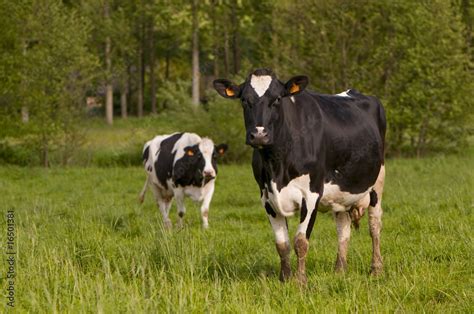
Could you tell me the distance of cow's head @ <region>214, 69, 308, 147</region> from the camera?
6488 mm

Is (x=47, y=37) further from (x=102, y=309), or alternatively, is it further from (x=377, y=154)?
(x=102, y=309)

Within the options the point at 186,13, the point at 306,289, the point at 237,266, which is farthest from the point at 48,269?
the point at 186,13

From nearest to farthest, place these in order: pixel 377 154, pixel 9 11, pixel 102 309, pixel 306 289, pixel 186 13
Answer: pixel 102 309
pixel 306 289
pixel 377 154
pixel 9 11
pixel 186 13

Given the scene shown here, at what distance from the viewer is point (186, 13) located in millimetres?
39438

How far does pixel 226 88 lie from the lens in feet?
23.4

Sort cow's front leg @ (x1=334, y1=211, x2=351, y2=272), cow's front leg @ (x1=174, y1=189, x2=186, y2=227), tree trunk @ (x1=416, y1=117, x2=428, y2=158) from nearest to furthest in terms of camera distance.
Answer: cow's front leg @ (x1=334, y1=211, x2=351, y2=272), cow's front leg @ (x1=174, y1=189, x2=186, y2=227), tree trunk @ (x1=416, y1=117, x2=428, y2=158)

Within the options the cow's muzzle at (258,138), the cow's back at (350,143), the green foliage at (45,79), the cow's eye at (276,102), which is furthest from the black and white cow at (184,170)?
the green foliage at (45,79)

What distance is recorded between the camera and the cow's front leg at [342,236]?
24.7ft

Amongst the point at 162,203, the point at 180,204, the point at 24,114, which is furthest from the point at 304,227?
the point at 24,114

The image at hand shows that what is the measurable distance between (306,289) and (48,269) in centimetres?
240

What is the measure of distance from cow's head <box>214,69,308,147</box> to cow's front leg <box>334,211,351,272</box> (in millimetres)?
1727

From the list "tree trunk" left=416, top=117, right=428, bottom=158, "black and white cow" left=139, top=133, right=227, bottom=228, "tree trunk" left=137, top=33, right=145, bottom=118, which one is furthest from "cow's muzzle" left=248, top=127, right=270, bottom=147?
"tree trunk" left=137, top=33, right=145, bottom=118

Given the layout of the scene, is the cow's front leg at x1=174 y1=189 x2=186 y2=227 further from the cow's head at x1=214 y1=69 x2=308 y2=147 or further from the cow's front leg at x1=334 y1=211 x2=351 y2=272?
the cow's head at x1=214 y1=69 x2=308 y2=147

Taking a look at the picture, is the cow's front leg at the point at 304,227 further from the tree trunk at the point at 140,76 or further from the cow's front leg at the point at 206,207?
the tree trunk at the point at 140,76
